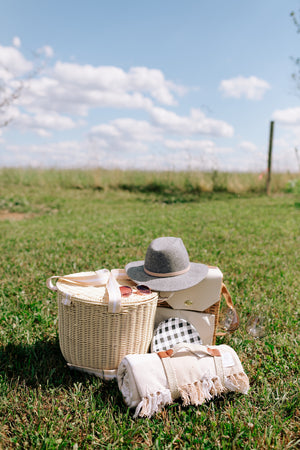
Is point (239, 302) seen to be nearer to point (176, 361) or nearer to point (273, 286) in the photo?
point (273, 286)

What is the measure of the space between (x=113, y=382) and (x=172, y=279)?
71 centimetres

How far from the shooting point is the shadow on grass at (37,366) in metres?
2.20

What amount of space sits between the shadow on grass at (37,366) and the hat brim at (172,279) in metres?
0.68

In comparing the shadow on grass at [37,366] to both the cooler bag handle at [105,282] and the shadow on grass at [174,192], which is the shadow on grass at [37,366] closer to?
the cooler bag handle at [105,282]

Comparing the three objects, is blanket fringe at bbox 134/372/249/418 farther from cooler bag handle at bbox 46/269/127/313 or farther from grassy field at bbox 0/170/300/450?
cooler bag handle at bbox 46/269/127/313

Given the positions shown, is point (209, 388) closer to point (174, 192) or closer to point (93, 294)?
point (93, 294)

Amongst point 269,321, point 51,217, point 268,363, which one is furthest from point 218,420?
point 51,217

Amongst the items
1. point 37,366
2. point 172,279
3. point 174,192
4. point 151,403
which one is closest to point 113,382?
A: point 151,403

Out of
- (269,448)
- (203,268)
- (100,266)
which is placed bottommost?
(269,448)

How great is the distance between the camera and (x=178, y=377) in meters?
1.95

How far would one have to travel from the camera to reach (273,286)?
3789mm

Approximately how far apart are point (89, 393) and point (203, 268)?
1.04 metres

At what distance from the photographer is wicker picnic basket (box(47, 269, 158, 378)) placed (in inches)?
81.1

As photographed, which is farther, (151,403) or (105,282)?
(105,282)
